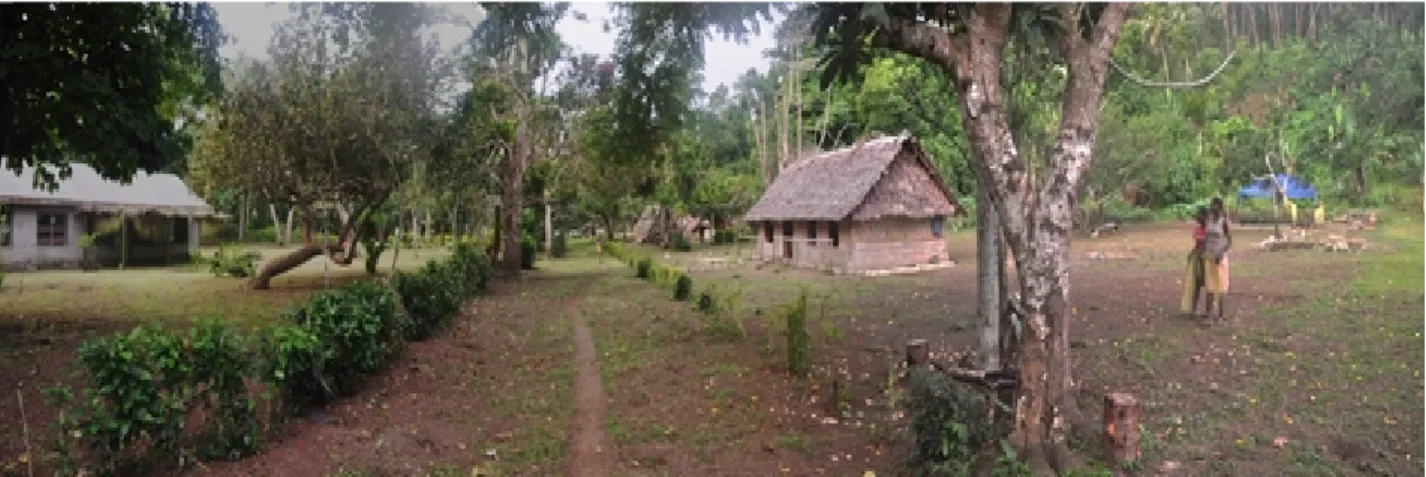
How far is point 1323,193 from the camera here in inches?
1325

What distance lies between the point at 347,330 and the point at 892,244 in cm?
1667

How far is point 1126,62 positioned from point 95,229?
30.3 meters

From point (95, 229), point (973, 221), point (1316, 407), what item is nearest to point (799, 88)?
point (973, 221)

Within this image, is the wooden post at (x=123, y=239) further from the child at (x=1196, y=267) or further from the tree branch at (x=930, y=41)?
the child at (x=1196, y=267)

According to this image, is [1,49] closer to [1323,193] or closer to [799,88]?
[799,88]

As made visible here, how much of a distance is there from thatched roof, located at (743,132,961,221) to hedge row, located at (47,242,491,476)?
15.5m

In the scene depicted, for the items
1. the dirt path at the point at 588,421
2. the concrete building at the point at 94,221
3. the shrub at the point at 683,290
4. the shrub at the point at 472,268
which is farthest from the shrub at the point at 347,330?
the concrete building at the point at 94,221

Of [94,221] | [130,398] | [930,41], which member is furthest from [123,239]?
[930,41]

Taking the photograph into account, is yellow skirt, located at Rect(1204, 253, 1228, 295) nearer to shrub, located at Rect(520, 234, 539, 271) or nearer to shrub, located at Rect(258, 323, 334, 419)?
shrub, located at Rect(258, 323, 334, 419)

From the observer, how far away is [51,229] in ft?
78.8

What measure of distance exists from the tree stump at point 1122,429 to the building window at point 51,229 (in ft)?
91.2

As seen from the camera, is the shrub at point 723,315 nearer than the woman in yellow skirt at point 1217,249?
No

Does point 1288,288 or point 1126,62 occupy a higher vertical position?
point 1126,62

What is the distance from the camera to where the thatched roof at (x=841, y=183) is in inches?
859
